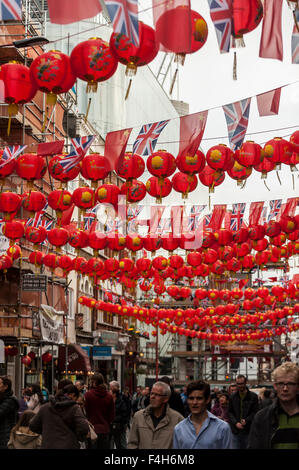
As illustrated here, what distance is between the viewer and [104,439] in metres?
14.8

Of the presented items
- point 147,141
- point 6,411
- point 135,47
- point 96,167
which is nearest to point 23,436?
point 6,411

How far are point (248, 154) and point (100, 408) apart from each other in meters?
5.45

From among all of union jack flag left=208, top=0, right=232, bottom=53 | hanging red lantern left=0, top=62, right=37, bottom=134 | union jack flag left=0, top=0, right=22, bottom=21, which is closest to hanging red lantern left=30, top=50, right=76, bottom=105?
hanging red lantern left=0, top=62, right=37, bottom=134

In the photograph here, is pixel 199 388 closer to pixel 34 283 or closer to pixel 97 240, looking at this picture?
pixel 97 240

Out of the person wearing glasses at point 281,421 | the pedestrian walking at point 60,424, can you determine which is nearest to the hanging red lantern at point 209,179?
the pedestrian walking at point 60,424

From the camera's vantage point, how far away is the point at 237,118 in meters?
14.9

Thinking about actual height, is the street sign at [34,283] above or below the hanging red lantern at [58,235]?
below

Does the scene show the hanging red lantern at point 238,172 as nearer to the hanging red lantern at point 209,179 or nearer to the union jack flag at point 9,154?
the hanging red lantern at point 209,179

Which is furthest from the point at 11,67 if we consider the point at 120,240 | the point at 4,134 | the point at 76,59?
the point at 4,134

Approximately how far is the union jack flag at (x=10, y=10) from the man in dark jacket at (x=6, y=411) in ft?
15.0

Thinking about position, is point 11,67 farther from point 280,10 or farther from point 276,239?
point 276,239

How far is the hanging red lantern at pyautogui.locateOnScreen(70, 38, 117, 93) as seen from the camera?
10.4 meters

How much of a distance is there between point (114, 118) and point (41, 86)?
41.1 m

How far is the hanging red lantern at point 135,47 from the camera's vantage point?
9.54 metres
